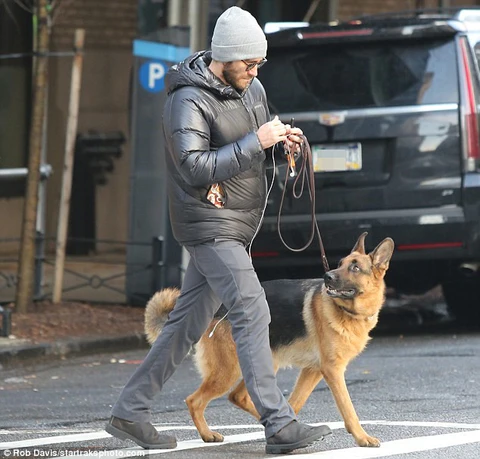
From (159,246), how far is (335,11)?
21.3ft

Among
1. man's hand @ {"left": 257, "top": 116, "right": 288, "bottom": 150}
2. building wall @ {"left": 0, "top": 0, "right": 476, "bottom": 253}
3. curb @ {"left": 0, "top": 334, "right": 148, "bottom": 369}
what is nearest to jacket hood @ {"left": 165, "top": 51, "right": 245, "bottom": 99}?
man's hand @ {"left": 257, "top": 116, "right": 288, "bottom": 150}

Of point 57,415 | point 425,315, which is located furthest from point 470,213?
point 57,415

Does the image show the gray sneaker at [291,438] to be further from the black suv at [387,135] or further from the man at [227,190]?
the black suv at [387,135]

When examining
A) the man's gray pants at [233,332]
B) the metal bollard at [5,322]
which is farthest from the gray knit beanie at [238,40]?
the metal bollard at [5,322]

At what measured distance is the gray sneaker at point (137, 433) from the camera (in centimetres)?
618

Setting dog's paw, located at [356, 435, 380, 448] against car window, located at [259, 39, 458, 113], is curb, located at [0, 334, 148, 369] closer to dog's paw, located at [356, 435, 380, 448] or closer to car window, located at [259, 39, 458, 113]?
car window, located at [259, 39, 458, 113]

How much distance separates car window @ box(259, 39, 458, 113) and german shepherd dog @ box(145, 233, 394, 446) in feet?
10.9

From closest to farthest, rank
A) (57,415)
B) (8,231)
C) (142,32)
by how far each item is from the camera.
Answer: (57,415) < (142,32) < (8,231)

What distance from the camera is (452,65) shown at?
33.5 feet

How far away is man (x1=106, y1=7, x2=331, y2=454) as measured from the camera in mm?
5895

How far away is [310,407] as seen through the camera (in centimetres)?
777

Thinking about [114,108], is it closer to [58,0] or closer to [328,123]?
[58,0]

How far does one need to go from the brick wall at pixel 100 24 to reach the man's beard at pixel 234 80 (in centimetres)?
980

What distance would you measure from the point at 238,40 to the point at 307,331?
1.62 metres
